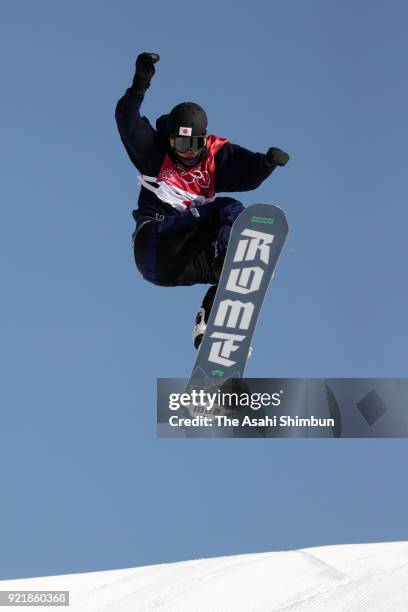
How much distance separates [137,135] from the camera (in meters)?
14.3

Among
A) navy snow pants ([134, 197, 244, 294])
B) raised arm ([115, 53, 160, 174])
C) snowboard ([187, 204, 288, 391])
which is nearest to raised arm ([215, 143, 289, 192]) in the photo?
navy snow pants ([134, 197, 244, 294])

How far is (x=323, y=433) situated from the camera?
14984mm

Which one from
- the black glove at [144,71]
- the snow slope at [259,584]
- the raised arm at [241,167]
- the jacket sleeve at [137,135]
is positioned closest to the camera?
the black glove at [144,71]

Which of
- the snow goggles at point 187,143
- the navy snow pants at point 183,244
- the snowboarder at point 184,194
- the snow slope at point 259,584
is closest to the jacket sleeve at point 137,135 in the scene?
the snowboarder at point 184,194

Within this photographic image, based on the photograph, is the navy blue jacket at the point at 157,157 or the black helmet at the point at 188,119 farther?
the navy blue jacket at the point at 157,157

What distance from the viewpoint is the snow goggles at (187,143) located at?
1409 cm

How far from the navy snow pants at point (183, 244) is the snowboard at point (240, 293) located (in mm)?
221

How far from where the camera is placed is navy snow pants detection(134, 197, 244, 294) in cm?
1439

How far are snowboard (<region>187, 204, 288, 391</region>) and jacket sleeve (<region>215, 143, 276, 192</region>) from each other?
456 mm

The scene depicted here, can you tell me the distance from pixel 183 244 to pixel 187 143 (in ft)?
3.56

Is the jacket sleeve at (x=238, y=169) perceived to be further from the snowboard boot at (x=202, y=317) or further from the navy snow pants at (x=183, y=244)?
the snowboard boot at (x=202, y=317)

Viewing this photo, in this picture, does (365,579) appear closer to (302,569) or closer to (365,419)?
(302,569)

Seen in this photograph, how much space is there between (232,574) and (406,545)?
293 cm

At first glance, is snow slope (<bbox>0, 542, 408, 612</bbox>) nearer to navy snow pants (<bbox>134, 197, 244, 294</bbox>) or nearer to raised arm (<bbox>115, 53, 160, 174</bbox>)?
navy snow pants (<bbox>134, 197, 244, 294</bbox>)
